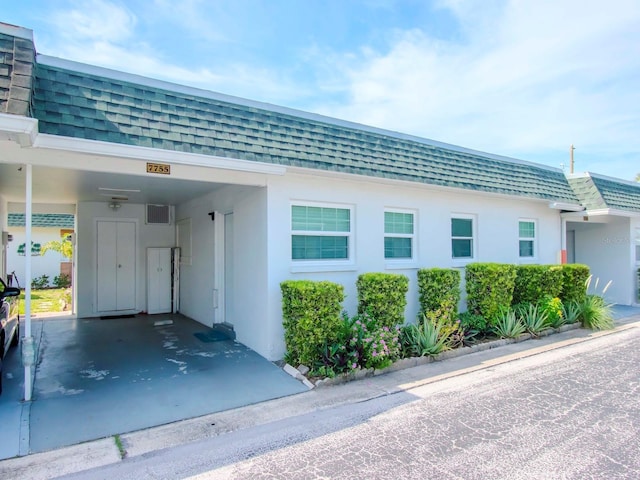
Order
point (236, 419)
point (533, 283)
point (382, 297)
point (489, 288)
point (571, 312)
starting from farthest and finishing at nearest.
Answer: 1. point (571, 312)
2. point (533, 283)
3. point (489, 288)
4. point (382, 297)
5. point (236, 419)

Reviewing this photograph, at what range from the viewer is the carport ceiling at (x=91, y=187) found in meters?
6.30

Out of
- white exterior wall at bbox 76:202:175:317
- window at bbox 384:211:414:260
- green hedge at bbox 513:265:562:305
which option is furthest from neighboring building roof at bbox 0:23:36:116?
green hedge at bbox 513:265:562:305

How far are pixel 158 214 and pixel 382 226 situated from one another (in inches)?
259

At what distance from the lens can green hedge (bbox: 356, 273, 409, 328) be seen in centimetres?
637

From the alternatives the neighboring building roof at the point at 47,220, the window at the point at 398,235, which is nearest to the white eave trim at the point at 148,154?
the window at the point at 398,235

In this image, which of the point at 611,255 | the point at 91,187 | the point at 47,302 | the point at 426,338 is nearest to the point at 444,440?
the point at 426,338

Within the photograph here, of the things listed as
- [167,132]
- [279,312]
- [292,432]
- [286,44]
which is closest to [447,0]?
[286,44]

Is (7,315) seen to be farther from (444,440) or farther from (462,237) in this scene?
(462,237)

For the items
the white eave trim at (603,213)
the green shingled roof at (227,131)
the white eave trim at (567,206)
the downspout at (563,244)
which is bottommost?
the downspout at (563,244)

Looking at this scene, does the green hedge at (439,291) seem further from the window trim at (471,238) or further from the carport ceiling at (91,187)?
the carport ceiling at (91,187)

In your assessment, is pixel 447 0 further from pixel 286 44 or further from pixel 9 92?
pixel 9 92

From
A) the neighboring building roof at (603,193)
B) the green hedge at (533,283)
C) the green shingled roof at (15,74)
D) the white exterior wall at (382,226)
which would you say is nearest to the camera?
the green shingled roof at (15,74)

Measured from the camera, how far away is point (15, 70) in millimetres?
4188

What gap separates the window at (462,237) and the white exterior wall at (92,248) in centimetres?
Result: 805
